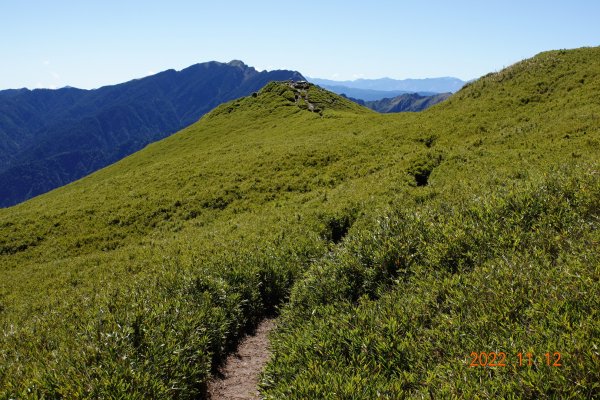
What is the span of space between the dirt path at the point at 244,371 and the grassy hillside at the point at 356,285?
550 millimetres

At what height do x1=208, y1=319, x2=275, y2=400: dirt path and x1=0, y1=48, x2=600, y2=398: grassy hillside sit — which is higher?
x1=0, y1=48, x2=600, y2=398: grassy hillside

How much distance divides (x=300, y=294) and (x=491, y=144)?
2278cm

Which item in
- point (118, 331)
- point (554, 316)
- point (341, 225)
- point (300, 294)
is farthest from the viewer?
point (341, 225)

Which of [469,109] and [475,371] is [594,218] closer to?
[475,371]

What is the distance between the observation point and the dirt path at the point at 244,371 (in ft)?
34.0

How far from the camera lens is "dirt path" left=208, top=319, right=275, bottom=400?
34.0 ft

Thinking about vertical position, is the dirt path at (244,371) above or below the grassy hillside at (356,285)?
below

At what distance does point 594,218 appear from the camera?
32.3 ft

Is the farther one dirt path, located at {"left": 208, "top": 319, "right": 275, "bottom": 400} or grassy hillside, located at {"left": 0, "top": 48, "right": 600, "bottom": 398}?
dirt path, located at {"left": 208, "top": 319, "right": 275, "bottom": 400}

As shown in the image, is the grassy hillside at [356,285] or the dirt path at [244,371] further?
the dirt path at [244,371]

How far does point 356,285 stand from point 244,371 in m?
4.44

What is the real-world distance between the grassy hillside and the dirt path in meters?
0.55

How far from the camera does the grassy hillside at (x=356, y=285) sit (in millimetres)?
7148

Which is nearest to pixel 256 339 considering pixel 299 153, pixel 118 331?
pixel 118 331
